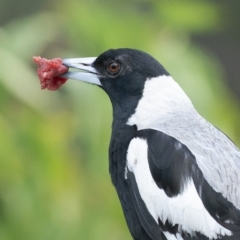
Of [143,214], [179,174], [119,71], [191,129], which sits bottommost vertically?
[143,214]

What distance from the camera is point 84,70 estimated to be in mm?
2672

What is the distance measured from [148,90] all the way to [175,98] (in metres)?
0.08

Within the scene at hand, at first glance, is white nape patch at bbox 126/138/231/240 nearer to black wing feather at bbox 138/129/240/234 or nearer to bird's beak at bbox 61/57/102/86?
black wing feather at bbox 138/129/240/234

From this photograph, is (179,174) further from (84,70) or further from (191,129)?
(84,70)

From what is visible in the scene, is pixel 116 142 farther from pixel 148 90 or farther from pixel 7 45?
pixel 7 45

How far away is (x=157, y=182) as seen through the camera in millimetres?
2367

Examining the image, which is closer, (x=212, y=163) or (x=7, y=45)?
(x=212, y=163)

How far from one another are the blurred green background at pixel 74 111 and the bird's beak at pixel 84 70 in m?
0.05

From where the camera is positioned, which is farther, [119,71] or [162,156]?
[119,71]

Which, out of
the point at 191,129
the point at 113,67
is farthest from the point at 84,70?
the point at 191,129

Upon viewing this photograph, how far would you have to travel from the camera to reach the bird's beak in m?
2.64

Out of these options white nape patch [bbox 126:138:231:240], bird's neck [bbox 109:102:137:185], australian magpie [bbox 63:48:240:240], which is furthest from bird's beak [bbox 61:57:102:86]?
white nape patch [bbox 126:138:231:240]

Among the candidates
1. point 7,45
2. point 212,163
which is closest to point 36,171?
point 7,45

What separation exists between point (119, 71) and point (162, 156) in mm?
390
